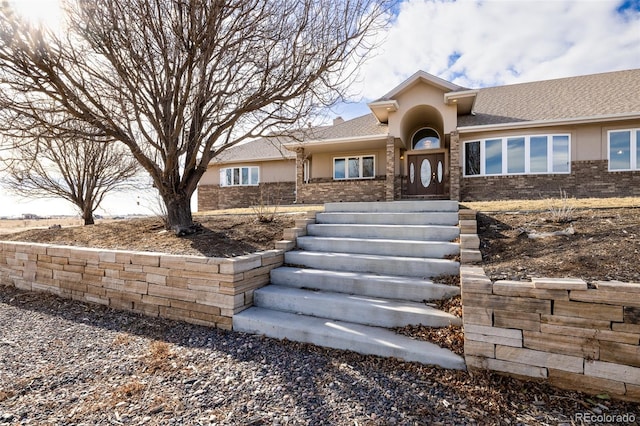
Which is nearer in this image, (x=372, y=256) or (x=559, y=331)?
(x=559, y=331)

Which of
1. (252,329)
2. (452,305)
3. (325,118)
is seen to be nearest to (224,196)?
(325,118)

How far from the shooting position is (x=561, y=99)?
453 inches

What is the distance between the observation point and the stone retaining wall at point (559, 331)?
2234 mm

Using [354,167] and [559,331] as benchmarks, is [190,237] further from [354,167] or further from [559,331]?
[354,167]

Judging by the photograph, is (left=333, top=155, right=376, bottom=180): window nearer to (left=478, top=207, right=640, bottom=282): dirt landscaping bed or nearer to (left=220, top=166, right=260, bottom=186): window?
(left=220, top=166, right=260, bottom=186): window

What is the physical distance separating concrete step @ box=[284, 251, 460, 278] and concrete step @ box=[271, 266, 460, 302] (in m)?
0.14

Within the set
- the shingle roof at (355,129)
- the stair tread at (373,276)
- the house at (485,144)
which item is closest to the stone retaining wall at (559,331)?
the stair tread at (373,276)

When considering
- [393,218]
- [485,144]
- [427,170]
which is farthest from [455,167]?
[393,218]

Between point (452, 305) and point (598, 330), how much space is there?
1.13 metres

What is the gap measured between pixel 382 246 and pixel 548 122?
9.60 metres

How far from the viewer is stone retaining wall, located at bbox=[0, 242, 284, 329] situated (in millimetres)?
3631

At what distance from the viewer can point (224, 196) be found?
1630cm

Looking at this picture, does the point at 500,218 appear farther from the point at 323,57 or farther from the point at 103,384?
the point at 103,384

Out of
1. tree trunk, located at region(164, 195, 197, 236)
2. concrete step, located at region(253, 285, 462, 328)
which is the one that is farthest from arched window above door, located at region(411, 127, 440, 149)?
concrete step, located at region(253, 285, 462, 328)
